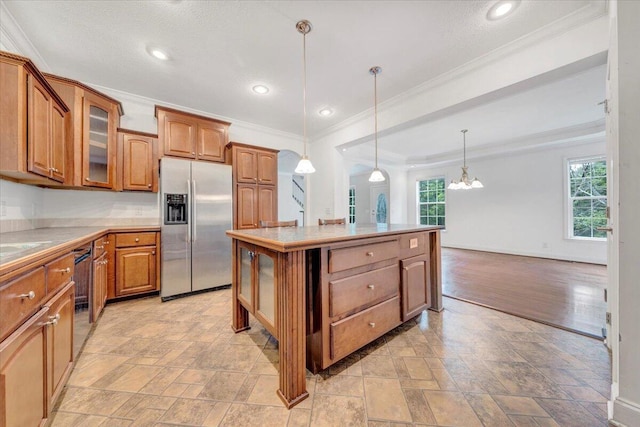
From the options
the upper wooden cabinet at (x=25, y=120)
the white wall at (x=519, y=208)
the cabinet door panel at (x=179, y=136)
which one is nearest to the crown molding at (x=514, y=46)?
the cabinet door panel at (x=179, y=136)

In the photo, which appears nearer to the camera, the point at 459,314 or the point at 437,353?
the point at 437,353

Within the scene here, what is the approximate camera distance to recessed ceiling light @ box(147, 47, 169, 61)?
2.18 m

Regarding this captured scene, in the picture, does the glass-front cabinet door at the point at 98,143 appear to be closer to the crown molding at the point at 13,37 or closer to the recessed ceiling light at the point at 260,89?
the crown molding at the point at 13,37

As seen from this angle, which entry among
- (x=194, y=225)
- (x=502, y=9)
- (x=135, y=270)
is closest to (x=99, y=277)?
(x=135, y=270)

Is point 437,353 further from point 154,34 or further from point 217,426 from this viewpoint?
point 154,34

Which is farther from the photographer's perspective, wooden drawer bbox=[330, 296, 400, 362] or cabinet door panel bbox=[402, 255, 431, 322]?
cabinet door panel bbox=[402, 255, 431, 322]

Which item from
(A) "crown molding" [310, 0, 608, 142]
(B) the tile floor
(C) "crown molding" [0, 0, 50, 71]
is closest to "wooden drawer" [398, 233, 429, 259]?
(B) the tile floor

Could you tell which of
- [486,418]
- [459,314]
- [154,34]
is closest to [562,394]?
[486,418]

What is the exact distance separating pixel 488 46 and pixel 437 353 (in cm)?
270

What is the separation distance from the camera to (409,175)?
24.4ft

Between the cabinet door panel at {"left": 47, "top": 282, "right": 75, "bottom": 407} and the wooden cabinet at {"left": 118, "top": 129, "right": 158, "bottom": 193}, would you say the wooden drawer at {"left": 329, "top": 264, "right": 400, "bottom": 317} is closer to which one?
the cabinet door panel at {"left": 47, "top": 282, "right": 75, "bottom": 407}

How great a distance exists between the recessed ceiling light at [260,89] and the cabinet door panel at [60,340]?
2.54 m

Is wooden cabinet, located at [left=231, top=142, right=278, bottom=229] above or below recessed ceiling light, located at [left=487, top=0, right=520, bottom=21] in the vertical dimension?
below

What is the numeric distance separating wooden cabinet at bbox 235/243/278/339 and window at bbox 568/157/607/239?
20.7ft
